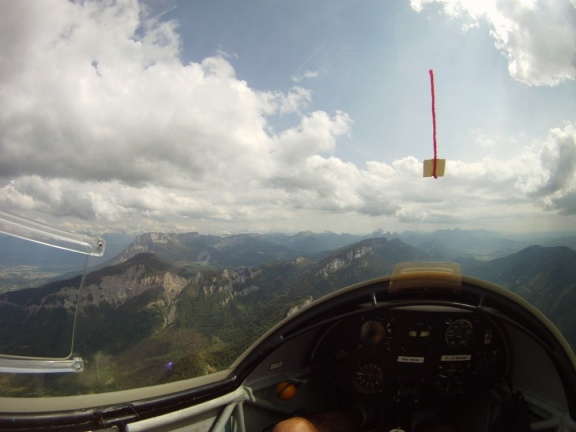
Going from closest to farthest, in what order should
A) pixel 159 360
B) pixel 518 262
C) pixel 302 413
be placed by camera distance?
pixel 302 413, pixel 159 360, pixel 518 262

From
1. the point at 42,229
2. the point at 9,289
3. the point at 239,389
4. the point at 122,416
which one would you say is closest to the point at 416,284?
the point at 239,389

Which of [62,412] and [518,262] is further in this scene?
[518,262]

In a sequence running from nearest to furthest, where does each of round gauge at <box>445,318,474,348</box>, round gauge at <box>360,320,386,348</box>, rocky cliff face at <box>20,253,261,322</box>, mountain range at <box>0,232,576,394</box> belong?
round gauge at <box>445,318,474,348</box> → round gauge at <box>360,320,386,348</box> → mountain range at <box>0,232,576,394</box> → rocky cliff face at <box>20,253,261,322</box>

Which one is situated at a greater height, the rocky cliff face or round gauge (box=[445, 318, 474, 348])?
round gauge (box=[445, 318, 474, 348])

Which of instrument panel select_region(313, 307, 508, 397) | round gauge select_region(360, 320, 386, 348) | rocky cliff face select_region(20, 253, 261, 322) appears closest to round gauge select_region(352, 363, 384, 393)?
instrument panel select_region(313, 307, 508, 397)

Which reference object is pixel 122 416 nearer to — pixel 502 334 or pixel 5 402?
pixel 5 402

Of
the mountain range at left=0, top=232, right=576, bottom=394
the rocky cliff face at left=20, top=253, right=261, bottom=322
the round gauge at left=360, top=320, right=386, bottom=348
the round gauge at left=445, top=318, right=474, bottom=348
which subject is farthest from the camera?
the rocky cliff face at left=20, top=253, right=261, bottom=322

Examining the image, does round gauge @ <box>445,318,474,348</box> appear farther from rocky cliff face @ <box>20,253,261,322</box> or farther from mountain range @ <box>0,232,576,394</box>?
rocky cliff face @ <box>20,253,261,322</box>

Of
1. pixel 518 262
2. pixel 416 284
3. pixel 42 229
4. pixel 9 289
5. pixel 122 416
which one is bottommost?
pixel 518 262

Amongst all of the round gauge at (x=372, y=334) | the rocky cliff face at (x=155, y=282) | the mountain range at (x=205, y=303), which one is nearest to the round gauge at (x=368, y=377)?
the round gauge at (x=372, y=334)
